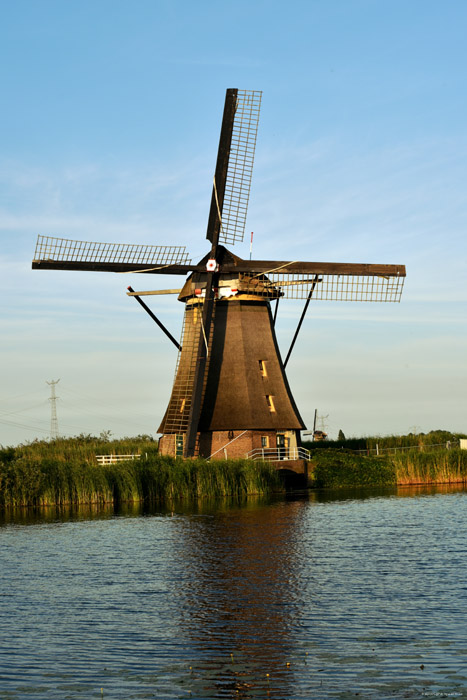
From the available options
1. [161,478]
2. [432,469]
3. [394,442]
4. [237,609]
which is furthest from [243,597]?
[394,442]

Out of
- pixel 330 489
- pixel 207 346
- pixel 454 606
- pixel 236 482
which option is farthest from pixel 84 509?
pixel 454 606

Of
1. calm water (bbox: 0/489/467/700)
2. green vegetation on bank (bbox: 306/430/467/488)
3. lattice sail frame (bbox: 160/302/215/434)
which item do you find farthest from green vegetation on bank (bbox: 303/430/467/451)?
calm water (bbox: 0/489/467/700)

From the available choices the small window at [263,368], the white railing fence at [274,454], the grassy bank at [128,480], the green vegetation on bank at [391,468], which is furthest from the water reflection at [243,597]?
A: the green vegetation on bank at [391,468]

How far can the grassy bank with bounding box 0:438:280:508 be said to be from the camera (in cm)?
3033

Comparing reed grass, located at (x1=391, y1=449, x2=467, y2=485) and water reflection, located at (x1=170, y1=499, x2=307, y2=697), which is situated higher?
reed grass, located at (x1=391, y1=449, x2=467, y2=485)

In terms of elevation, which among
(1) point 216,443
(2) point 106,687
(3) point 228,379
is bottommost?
(2) point 106,687

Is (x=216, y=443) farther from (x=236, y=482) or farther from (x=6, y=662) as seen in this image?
(x=6, y=662)

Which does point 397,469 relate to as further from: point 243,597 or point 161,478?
point 243,597

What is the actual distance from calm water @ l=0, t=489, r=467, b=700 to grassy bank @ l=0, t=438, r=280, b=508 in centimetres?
651

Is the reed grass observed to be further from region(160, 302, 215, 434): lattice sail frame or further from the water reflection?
the water reflection

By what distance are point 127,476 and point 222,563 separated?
14.3m

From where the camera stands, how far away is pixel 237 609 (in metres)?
13.2

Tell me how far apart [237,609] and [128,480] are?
18.3 m

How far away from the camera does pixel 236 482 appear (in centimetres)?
3234
